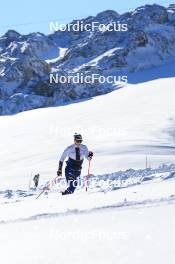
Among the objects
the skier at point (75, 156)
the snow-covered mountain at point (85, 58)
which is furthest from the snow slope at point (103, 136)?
the snow-covered mountain at point (85, 58)

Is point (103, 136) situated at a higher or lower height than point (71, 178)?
higher

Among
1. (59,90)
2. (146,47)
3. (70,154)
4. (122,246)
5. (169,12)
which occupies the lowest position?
(122,246)

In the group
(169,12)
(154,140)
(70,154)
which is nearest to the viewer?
(70,154)

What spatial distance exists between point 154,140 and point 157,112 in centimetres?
1667

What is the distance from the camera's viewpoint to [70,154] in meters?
13.3

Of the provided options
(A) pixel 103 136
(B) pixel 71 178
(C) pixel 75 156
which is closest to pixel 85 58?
(A) pixel 103 136

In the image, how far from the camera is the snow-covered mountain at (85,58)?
125375mm

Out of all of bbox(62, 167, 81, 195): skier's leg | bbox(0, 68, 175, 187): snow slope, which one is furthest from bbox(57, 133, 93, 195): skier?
bbox(0, 68, 175, 187): snow slope

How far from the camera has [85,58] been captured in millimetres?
161875

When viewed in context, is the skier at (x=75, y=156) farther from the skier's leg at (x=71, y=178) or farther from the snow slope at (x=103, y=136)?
the snow slope at (x=103, y=136)

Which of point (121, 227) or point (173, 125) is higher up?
point (173, 125)

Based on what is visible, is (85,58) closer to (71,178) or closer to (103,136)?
(103,136)

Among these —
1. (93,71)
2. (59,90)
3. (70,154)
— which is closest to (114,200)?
(70,154)

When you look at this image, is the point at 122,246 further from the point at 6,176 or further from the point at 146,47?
the point at 146,47
